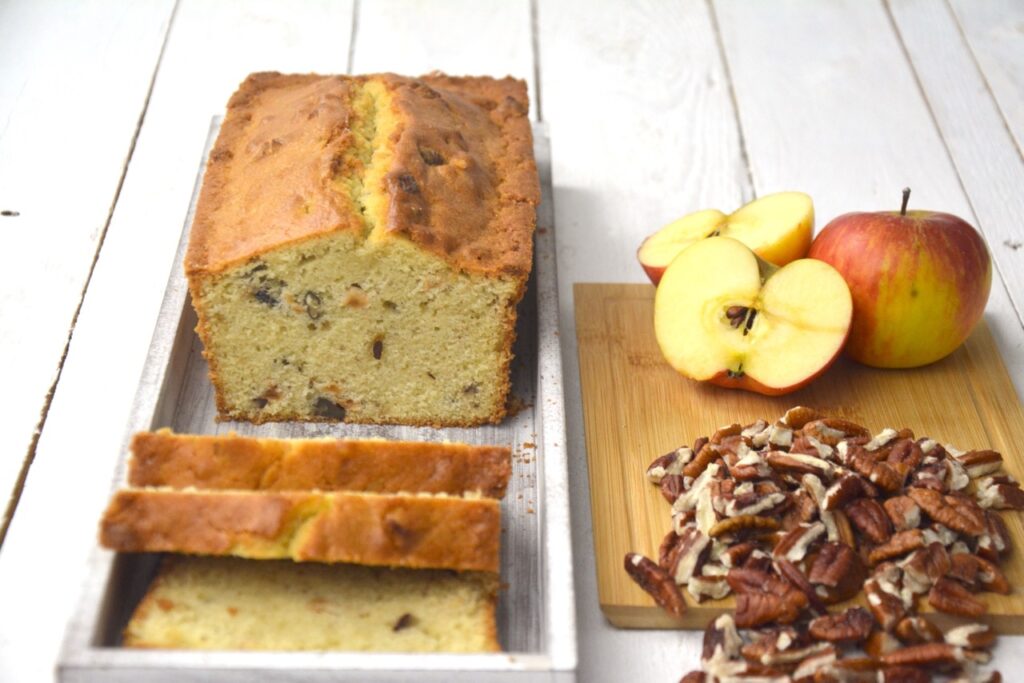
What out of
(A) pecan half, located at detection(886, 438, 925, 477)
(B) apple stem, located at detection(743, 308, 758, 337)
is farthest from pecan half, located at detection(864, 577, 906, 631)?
(B) apple stem, located at detection(743, 308, 758, 337)

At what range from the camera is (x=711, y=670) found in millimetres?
2246

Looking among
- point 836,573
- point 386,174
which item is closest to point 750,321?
point 836,573

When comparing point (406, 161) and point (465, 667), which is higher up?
point (406, 161)

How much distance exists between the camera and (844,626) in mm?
2301

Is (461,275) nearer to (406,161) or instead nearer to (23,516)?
(406,161)

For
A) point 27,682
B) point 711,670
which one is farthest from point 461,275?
point 27,682

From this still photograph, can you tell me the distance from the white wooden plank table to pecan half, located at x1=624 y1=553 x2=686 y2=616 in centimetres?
12

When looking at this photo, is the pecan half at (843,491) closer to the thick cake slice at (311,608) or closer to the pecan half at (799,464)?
the pecan half at (799,464)

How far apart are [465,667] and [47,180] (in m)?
2.47

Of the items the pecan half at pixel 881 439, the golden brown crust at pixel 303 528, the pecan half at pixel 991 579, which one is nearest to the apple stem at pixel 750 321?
the pecan half at pixel 881 439

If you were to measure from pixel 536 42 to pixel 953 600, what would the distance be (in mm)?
2960

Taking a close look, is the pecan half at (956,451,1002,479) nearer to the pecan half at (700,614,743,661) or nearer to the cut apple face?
the cut apple face

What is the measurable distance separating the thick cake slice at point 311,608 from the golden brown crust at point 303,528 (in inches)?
4.0

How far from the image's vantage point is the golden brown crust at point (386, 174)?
8.67 feet
